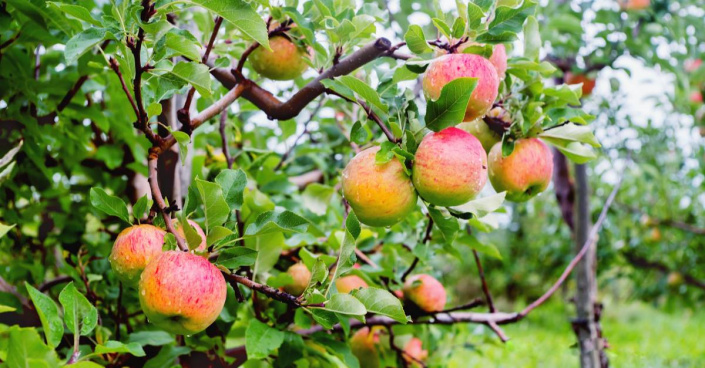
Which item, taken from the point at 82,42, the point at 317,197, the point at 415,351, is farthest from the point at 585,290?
the point at 82,42

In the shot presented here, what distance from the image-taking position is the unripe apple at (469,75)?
30.2 inches

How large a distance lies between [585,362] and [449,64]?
1.12 meters

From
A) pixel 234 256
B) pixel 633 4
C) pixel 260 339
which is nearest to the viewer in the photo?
→ pixel 234 256

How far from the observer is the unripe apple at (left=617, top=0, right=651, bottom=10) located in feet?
7.05

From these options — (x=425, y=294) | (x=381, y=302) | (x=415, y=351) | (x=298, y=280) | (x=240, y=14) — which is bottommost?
(x=415, y=351)

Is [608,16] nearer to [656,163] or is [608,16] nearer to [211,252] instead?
[211,252]

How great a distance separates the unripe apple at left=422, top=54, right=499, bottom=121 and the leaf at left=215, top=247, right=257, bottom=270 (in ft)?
1.04

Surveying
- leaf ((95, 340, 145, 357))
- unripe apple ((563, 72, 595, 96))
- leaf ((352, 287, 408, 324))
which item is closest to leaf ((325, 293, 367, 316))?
leaf ((352, 287, 408, 324))

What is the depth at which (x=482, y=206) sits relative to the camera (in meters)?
0.84

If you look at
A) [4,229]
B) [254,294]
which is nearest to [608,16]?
[254,294]

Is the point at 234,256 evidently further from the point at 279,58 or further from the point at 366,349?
the point at 366,349

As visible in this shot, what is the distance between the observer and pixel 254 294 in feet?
3.27

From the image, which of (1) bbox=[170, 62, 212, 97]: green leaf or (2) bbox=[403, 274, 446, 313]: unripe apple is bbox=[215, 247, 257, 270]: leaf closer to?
(1) bbox=[170, 62, 212, 97]: green leaf

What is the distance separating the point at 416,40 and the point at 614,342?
440 cm
